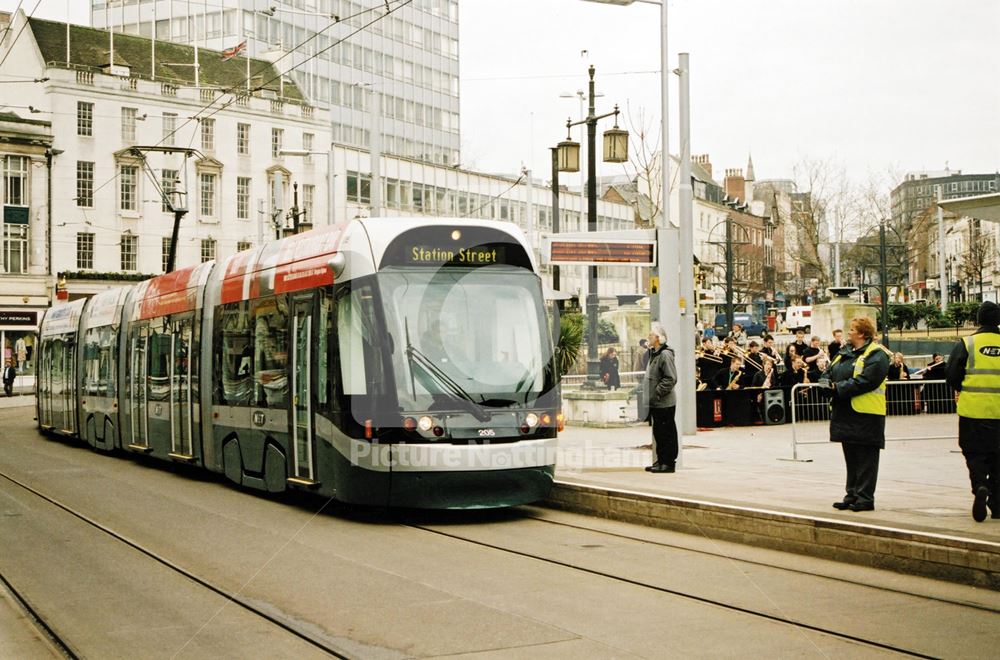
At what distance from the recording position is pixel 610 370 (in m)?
25.8

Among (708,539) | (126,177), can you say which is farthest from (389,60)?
(708,539)

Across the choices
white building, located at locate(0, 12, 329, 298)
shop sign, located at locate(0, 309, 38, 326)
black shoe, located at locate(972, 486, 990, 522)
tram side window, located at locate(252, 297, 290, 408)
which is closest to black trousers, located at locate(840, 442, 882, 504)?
black shoe, located at locate(972, 486, 990, 522)

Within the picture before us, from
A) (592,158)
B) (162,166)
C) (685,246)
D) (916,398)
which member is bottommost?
(916,398)

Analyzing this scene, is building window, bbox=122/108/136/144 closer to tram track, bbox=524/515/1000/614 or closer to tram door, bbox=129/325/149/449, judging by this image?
tram door, bbox=129/325/149/449

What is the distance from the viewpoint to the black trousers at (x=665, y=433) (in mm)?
14758

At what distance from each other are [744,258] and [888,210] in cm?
2735

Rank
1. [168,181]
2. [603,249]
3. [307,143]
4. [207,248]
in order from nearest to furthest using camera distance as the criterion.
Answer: [603,249] → [168,181] → [207,248] → [307,143]

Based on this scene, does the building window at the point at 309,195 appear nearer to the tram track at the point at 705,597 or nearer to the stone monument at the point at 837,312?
the stone monument at the point at 837,312

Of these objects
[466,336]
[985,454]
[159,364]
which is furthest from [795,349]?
[985,454]

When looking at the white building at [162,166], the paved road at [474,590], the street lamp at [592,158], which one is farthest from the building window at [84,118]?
the paved road at [474,590]

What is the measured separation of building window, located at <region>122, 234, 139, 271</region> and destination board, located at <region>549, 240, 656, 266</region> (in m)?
49.1

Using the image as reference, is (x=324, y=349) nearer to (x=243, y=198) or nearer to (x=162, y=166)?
(x=162, y=166)

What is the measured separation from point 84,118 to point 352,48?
2057 cm

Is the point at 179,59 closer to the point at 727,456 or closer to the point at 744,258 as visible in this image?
the point at 744,258
